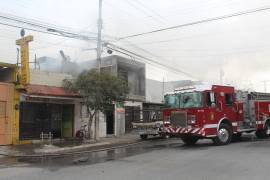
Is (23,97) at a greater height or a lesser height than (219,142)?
greater

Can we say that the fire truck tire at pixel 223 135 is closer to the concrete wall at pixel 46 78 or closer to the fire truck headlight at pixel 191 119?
the fire truck headlight at pixel 191 119

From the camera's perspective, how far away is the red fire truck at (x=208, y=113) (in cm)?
1711

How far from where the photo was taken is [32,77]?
20906 mm

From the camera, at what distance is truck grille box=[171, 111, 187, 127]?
17422 millimetres

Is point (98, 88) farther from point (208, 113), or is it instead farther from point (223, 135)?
point (223, 135)

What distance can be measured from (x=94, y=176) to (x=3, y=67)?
12112 millimetres

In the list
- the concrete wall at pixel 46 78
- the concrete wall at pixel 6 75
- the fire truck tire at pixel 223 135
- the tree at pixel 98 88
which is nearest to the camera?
the fire truck tire at pixel 223 135

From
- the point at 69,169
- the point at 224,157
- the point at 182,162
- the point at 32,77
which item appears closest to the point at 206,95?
the point at 224,157

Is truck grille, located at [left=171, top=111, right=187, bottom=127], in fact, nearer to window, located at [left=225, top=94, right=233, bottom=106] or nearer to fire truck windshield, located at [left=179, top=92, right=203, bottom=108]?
fire truck windshield, located at [left=179, top=92, right=203, bottom=108]

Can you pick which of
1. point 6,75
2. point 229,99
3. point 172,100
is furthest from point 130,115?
point 229,99

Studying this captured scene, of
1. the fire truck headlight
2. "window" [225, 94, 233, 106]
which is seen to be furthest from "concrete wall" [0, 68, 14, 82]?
"window" [225, 94, 233, 106]

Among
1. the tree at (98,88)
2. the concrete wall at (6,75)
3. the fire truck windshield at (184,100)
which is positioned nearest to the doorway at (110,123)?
the tree at (98,88)

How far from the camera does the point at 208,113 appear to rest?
674 inches

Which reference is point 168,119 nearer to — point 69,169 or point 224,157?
point 224,157
